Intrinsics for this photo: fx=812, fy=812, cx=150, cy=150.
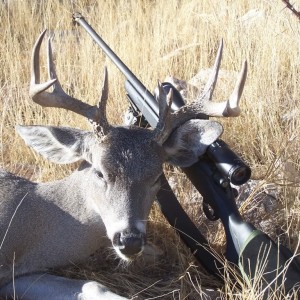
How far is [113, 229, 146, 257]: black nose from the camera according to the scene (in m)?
4.21

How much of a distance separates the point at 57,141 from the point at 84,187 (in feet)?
1.04

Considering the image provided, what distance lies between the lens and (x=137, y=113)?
5664 millimetres

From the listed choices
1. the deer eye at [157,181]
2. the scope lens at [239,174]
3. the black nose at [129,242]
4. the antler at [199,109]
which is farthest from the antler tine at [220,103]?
the black nose at [129,242]

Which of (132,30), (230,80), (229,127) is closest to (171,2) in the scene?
(132,30)

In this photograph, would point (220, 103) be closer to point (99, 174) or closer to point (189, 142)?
point (189, 142)

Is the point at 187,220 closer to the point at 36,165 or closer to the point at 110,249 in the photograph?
the point at 110,249

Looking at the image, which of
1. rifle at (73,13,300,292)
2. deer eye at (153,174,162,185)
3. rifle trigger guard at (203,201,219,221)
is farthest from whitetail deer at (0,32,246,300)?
rifle trigger guard at (203,201,219,221)

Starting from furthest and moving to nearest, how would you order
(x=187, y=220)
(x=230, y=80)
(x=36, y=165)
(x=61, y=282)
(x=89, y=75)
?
(x=89, y=75) < (x=230, y=80) < (x=36, y=165) < (x=187, y=220) < (x=61, y=282)

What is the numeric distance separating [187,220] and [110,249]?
1.67 feet

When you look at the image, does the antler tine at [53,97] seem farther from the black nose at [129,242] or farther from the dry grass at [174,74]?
the dry grass at [174,74]

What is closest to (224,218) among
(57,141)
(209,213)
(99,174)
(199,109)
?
(209,213)

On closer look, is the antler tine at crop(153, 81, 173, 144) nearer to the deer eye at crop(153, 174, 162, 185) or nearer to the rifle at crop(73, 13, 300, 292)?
the deer eye at crop(153, 174, 162, 185)

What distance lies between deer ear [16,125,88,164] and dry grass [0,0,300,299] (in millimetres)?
709

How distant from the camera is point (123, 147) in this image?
180 inches
